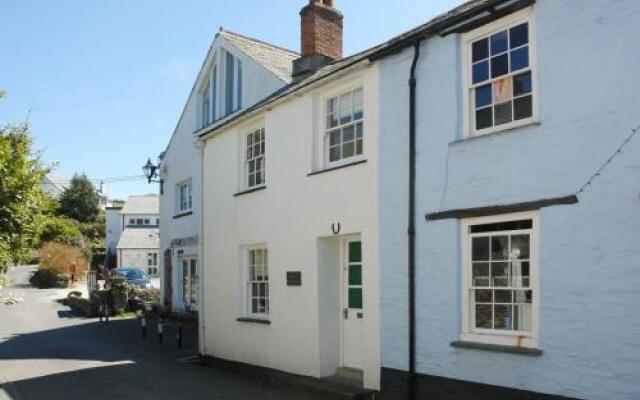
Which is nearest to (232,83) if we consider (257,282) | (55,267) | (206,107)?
(206,107)

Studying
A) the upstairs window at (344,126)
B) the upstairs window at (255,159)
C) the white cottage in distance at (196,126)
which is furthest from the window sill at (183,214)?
the upstairs window at (344,126)

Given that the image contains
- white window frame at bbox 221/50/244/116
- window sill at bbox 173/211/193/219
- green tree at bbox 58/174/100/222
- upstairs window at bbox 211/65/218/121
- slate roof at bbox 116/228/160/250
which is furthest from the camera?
green tree at bbox 58/174/100/222

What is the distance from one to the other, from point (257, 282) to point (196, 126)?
11004mm

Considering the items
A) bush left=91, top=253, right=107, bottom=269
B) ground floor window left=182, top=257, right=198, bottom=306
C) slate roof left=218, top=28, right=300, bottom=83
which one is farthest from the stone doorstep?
bush left=91, top=253, right=107, bottom=269

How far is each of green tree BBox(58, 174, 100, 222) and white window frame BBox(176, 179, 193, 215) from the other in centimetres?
5027

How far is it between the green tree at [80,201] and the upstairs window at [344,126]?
64752mm

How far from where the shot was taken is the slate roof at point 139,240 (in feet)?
173

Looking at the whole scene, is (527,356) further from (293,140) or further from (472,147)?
(293,140)

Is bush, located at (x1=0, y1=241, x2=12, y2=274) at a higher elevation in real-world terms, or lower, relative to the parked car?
higher

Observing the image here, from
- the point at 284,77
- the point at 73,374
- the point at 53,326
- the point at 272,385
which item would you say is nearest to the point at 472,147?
the point at 272,385

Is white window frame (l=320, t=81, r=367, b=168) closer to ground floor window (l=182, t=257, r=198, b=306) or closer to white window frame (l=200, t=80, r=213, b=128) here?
white window frame (l=200, t=80, r=213, b=128)

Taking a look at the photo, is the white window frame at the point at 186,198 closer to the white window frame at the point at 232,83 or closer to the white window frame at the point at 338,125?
the white window frame at the point at 232,83

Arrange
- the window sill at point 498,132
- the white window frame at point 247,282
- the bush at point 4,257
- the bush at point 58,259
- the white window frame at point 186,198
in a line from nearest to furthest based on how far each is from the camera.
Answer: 1. the window sill at point 498,132
2. the bush at point 4,257
3. the white window frame at point 247,282
4. the white window frame at point 186,198
5. the bush at point 58,259

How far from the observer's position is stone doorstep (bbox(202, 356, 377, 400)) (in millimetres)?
10164
